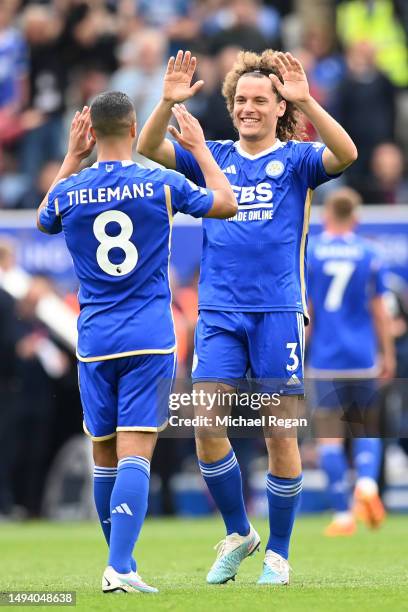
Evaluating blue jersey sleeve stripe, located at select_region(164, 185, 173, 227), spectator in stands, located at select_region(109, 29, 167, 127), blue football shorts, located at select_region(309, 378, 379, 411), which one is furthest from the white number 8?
spectator in stands, located at select_region(109, 29, 167, 127)

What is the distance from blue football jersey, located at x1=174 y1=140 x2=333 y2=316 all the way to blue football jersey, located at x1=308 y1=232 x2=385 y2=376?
4.75 metres

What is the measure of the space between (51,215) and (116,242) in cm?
40

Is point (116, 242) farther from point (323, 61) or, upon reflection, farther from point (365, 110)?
point (323, 61)

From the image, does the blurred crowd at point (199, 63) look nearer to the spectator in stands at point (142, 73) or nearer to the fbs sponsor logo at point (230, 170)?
the spectator in stands at point (142, 73)

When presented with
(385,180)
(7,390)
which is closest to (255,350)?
(7,390)

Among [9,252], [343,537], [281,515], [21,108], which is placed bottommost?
[343,537]

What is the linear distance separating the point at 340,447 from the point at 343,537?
105 centimetres

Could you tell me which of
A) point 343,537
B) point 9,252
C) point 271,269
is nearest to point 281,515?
point 271,269

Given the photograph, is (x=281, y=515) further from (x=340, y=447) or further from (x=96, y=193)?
(x=340, y=447)

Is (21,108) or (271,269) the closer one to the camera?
(271,269)

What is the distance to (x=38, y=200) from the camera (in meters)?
16.3

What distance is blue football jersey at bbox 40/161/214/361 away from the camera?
6.93 m

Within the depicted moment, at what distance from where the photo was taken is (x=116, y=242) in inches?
274

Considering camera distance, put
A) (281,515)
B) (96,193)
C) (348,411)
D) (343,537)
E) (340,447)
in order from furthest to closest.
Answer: (340,447)
(343,537)
(348,411)
(281,515)
(96,193)
